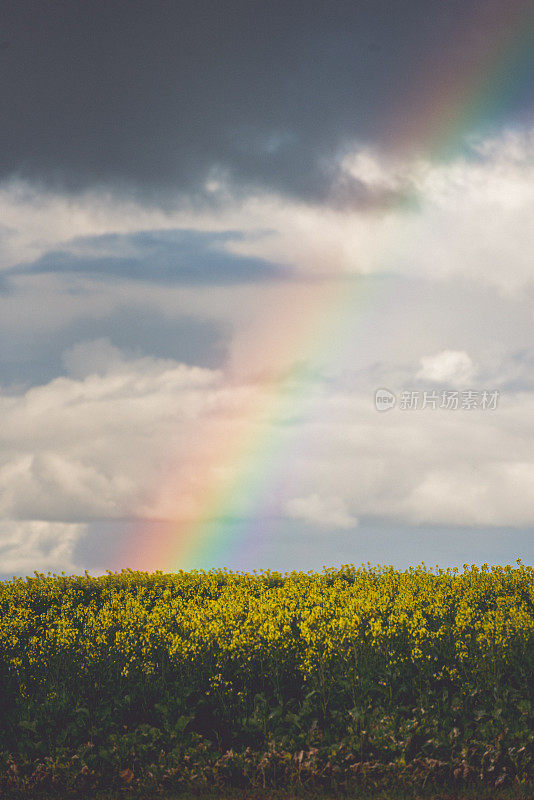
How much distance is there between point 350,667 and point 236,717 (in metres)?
1.69

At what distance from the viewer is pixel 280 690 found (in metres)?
10.9

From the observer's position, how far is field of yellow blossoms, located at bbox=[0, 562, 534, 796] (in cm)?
958

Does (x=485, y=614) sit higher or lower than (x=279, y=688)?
higher

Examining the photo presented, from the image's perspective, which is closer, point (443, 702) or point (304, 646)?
point (443, 702)

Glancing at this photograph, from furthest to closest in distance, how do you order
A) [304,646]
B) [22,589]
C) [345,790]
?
[22,589]
[304,646]
[345,790]

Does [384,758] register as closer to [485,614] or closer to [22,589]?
[485,614]

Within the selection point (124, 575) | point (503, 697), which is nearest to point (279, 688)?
point (503, 697)

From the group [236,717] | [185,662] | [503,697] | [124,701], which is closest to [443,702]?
[503,697]

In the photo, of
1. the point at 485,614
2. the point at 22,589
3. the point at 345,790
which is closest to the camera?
Result: the point at 345,790

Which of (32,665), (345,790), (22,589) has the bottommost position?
(345,790)

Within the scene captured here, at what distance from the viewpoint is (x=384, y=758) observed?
9.70m

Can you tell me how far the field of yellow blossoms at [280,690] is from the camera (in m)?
9.58

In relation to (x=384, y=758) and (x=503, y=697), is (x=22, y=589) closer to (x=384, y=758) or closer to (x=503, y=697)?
(x=384, y=758)

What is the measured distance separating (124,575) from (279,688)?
5.17 meters
